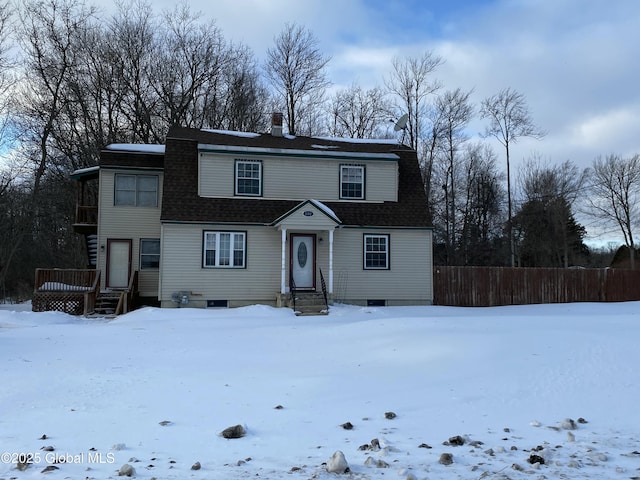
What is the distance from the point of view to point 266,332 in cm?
1226

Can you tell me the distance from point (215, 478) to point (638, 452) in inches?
145

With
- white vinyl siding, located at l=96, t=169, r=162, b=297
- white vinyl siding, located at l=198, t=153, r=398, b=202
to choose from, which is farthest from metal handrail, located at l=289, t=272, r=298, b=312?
white vinyl siding, located at l=96, t=169, r=162, b=297

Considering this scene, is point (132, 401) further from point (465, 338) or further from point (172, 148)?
point (172, 148)

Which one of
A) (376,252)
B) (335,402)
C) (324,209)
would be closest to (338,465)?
(335,402)

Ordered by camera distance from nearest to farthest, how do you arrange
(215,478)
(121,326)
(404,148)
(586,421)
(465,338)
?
(215,478)
(586,421)
(465,338)
(121,326)
(404,148)

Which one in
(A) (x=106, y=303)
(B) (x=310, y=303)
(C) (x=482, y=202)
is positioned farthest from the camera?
(C) (x=482, y=202)

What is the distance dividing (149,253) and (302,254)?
5.89 m

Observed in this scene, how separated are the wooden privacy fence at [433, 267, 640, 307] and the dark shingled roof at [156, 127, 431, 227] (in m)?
3.34

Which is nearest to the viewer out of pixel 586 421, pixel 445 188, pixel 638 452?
pixel 638 452

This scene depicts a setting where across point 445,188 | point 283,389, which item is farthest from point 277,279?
point 445,188

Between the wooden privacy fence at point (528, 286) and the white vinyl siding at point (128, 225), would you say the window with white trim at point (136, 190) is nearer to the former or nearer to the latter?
the white vinyl siding at point (128, 225)

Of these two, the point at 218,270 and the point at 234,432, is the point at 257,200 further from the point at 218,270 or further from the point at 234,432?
the point at 234,432

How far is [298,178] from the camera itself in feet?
63.6

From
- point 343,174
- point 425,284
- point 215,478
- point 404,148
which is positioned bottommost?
point 215,478
